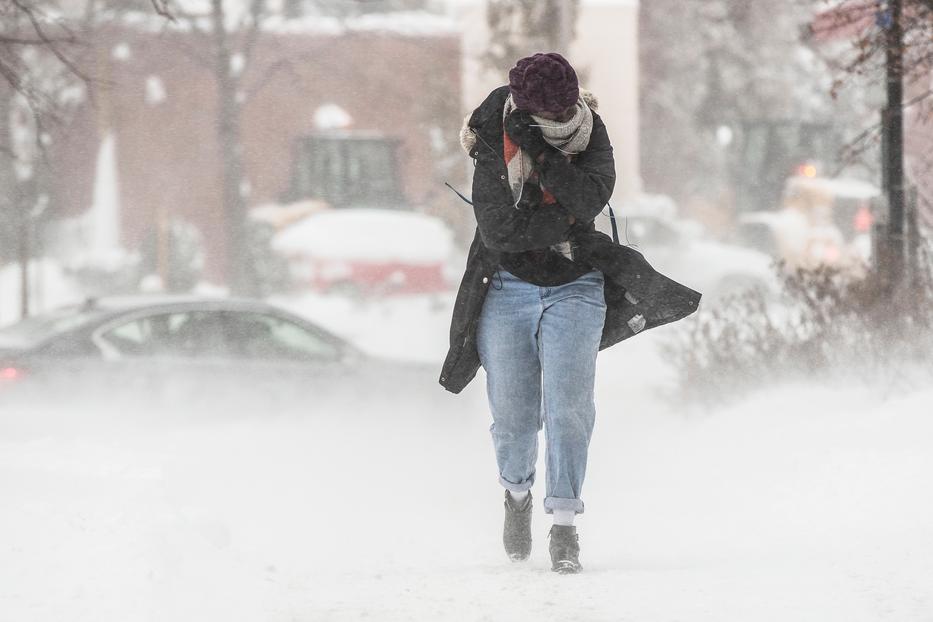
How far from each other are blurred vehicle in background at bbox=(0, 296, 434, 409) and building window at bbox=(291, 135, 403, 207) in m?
21.5

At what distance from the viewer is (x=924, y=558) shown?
5.17 m

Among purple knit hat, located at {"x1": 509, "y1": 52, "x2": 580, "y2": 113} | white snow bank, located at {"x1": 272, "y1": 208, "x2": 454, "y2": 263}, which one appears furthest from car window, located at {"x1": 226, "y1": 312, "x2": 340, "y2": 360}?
white snow bank, located at {"x1": 272, "y1": 208, "x2": 454, "y2": 263}

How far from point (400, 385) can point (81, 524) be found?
6.45 metres

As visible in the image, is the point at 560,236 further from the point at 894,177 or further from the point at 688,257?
the point at 688,257

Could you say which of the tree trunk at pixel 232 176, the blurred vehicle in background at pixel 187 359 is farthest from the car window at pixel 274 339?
the tree trunk at pixel 232 176

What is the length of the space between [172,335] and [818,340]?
4.49 meters

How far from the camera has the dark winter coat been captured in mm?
4891

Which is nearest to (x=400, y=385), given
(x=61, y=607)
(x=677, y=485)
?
(x=677, y=485)

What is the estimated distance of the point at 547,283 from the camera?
16.6 ft

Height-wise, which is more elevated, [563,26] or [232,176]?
[563,26]

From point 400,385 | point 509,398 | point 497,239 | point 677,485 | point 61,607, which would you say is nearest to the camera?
point 61,607

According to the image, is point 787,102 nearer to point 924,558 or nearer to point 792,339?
point 792,339

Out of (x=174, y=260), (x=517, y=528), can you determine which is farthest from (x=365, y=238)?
(x=517, y=528)

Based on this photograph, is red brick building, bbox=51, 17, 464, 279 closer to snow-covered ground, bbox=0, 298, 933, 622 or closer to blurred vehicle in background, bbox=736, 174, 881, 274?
blurred vehicle in background, bbox=736, 174, 881, 274
